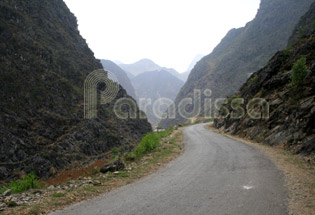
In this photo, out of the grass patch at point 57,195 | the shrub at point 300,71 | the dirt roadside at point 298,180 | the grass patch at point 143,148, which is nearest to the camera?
the dirt roadside at point 298,180

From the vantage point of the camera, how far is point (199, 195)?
554 centimetres

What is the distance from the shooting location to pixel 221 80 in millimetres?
122125

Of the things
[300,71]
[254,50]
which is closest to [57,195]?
[300,71]

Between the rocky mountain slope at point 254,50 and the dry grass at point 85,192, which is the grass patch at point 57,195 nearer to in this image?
the dry grass at point 85,192

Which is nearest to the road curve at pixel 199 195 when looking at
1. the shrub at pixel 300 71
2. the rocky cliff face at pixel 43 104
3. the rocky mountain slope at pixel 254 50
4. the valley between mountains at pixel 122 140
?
the valley between mountains at pixel 122 140

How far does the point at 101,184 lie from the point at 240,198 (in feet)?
13.9

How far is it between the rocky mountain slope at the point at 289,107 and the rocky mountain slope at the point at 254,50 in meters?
83.8

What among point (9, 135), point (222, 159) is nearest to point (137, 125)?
point (9, 135)

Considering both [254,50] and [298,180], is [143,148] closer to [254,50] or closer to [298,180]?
[298,180]

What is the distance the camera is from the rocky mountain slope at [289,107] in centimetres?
1128

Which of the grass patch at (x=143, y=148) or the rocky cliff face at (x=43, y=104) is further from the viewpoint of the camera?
the rocky cliff face at (x=43, y=104)

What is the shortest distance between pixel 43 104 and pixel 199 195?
33147 mm

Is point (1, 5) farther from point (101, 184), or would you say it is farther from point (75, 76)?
point (101, 184)

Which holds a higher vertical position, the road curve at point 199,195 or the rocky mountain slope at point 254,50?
the rocky mountain slope at point 254,50
